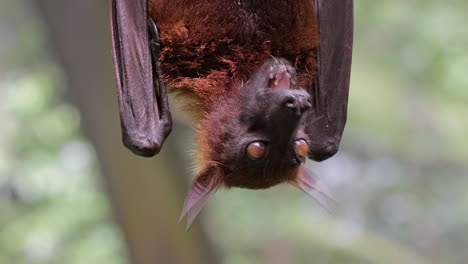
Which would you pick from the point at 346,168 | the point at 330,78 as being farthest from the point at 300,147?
the point at 346,168

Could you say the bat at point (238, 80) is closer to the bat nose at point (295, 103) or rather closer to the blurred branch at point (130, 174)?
the bat nose at point (295, 103)

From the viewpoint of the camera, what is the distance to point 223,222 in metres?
6.37

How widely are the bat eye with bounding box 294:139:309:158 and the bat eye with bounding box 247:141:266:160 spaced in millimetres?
118

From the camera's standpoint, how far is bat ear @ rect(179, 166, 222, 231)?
220cm

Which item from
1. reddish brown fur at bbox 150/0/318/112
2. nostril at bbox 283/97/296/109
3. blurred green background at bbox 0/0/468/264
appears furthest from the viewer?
blurred green background at bbox 0/0/468/264

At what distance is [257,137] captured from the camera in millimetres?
2133

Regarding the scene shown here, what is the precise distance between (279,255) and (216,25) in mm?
3714

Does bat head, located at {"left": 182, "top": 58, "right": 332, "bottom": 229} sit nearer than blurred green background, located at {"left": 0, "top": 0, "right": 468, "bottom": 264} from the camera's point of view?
Yes

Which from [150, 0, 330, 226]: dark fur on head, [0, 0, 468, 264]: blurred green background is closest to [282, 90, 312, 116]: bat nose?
[150, 0, 330, 226]: dark fur on head

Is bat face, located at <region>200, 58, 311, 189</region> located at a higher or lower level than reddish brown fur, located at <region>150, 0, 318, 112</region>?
lower

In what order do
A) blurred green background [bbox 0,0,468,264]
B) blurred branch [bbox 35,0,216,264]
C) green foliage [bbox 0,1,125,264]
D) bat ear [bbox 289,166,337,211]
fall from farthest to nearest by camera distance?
green foliage [bbox 0,1,125,264]
blurred green background [bbox 0,0,468,264]
blurred branch [bbox 35,0,216,264]
bat ear [bbox 289,166,337,211]

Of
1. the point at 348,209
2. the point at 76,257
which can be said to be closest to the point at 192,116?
the point at 76,257

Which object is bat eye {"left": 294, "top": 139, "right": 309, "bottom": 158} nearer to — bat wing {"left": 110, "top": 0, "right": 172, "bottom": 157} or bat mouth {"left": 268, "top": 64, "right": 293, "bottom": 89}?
bat mouth {"left": 268, "top": 64, "right": 293, "bottom": 89}

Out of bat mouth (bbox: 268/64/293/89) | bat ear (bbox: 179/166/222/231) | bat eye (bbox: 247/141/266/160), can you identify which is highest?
bat mouth (bbox: 268/64/293/89)
